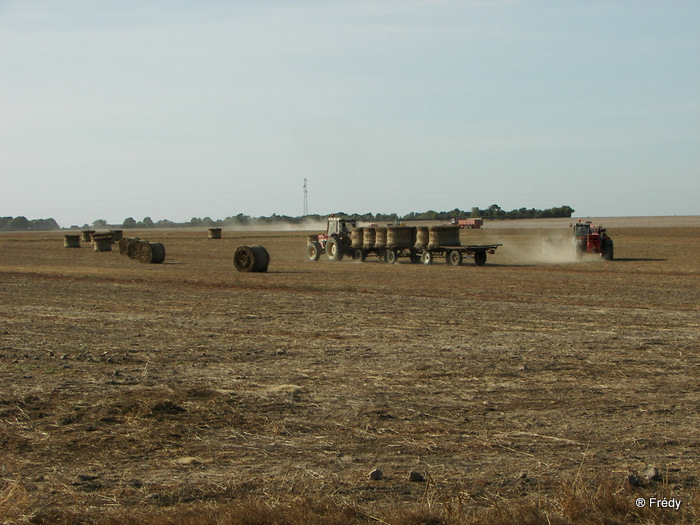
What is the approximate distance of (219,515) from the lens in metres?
4.70

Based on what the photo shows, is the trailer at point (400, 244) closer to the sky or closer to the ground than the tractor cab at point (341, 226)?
closer to the ground

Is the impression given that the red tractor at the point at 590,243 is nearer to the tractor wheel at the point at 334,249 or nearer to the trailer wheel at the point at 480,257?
the trailer wheel at the point at 480,257

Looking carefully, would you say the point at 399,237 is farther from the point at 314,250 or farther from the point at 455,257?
the point at 314,250

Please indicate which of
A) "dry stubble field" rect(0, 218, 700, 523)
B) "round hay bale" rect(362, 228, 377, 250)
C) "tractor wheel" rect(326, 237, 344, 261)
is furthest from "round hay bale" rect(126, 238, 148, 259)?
"dry stubble field" rect(0, 218, 700, 523)

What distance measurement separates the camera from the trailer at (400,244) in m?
33.2

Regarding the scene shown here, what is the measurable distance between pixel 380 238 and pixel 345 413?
90.3 feet

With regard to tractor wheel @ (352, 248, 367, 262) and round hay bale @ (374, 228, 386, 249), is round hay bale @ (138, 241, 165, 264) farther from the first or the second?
round hay bale @ (374, 228, 386, 249)

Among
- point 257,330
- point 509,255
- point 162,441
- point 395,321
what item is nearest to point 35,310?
point 257,330

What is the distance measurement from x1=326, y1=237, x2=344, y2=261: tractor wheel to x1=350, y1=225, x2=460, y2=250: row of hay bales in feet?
4.67

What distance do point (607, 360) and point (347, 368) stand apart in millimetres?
3475


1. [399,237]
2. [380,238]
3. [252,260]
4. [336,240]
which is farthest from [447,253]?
[252,260]

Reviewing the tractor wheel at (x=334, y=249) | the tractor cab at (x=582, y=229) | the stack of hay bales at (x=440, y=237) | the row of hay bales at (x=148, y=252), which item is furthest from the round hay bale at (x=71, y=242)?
the tractor cab at (x=582, y=229)

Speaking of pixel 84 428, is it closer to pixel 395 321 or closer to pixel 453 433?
pixel 453 433

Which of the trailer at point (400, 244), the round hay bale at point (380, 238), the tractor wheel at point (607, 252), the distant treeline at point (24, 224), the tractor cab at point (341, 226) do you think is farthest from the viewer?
the distant treeline at point (24, 224)
